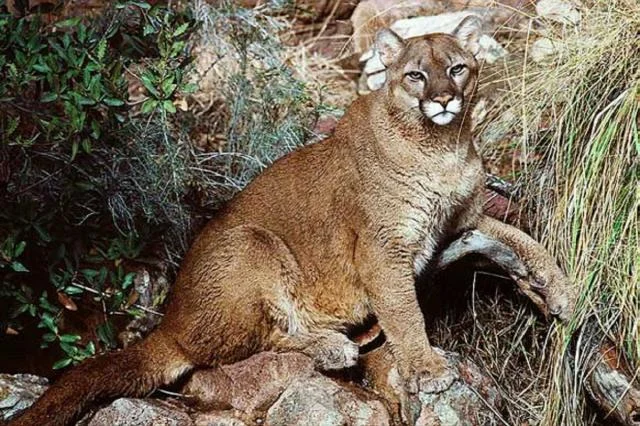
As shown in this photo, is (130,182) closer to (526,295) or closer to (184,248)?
(184,248)

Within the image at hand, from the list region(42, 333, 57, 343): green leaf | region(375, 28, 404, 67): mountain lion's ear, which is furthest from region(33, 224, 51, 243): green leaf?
region(375, 28, 404, 67): mountain lion's ear

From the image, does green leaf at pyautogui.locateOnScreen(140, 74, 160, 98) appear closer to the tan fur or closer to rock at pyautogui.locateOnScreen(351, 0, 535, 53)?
the tan fur

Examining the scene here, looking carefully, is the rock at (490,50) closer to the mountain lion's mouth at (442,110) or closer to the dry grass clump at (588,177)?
the dry grass clump at (588,177)

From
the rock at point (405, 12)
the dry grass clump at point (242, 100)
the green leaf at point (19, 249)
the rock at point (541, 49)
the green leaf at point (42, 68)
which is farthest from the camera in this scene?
the rock at point (405, 12)

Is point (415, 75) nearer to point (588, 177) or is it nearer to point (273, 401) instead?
point (588, 177)

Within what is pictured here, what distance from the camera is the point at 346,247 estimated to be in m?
4.20

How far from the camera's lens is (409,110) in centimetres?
407

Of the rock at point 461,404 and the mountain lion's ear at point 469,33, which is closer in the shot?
the rock at point 461,404

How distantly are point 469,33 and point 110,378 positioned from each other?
1980 millimetres

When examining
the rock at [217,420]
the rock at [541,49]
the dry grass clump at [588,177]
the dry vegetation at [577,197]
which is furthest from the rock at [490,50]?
the rock at [217,420]

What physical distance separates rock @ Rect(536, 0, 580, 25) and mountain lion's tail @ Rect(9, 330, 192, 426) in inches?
88.1

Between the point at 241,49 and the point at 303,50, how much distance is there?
3.32 feet

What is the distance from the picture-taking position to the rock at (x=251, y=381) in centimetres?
396

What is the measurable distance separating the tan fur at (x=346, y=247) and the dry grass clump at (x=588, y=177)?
367 millimetres
